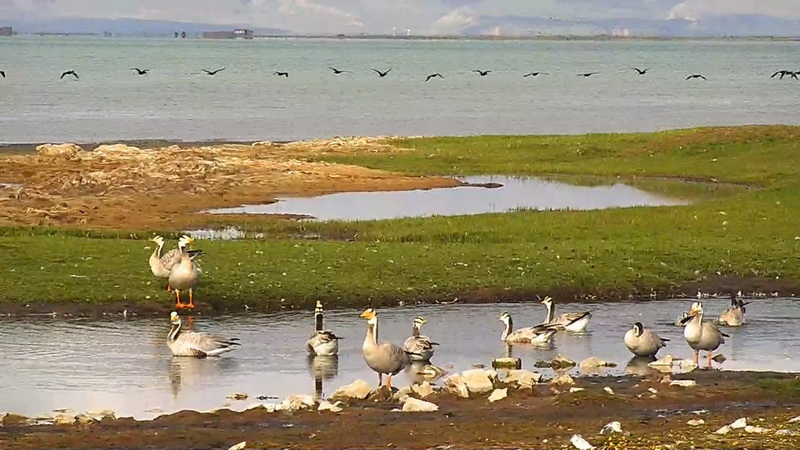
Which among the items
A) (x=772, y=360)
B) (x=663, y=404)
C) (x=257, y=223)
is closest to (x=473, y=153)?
(x=257, y=223)

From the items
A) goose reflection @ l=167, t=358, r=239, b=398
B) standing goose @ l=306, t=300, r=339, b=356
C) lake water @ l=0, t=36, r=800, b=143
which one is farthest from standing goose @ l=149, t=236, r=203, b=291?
lake water @ l=0, t=36, r=800, b=143

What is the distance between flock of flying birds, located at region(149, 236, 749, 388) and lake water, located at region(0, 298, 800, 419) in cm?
20

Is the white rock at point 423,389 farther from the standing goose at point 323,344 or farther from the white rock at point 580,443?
the white rock at point 580,443

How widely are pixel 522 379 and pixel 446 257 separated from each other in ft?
33.6

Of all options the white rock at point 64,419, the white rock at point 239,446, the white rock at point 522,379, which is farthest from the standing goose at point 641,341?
the white rock at point 64,419

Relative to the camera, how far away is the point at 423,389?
1830 cm

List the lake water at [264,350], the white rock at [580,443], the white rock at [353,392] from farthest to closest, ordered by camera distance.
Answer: the lake water at [264,350]
the white rock at [353,392]
the white rock at [580,443]

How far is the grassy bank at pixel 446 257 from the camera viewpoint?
26375 mm

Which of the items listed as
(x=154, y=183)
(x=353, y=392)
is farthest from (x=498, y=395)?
(x=154, y=183)

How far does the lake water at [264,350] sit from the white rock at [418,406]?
237 centimetres

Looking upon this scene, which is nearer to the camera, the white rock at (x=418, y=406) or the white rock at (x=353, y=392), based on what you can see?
the white rock at (x=418, y=406)

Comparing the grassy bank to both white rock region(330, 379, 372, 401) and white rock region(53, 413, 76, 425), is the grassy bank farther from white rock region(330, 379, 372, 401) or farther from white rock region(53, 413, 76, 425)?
white rock region(53, 413, 76, 425)

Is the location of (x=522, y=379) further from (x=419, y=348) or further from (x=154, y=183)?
(x=154, y=183)

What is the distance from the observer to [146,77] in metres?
176
